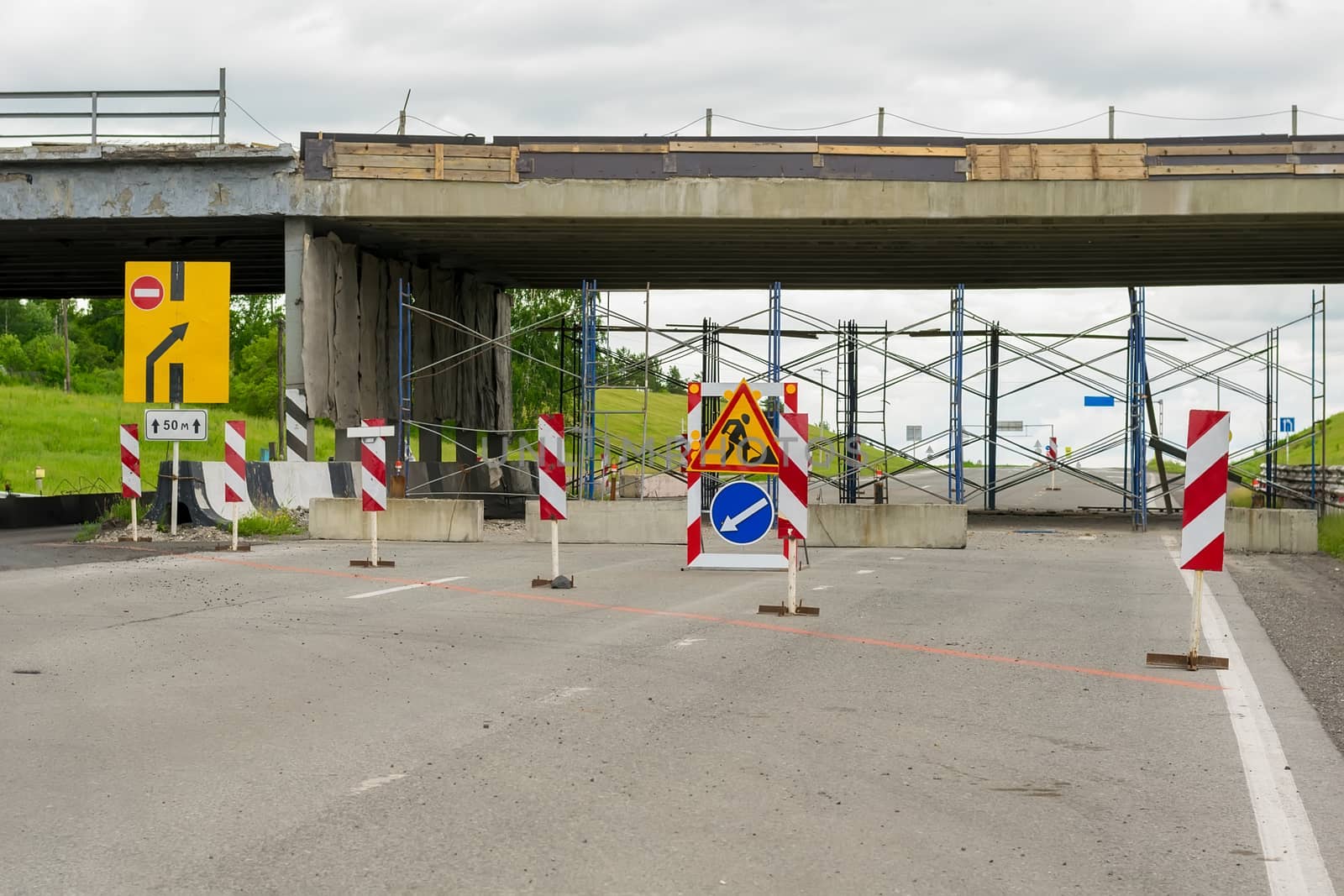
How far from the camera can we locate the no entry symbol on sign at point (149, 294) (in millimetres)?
23250

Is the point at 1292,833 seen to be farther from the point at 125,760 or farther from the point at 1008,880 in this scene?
the point at 125,760

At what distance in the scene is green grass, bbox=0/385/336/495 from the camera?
5156 centimetres

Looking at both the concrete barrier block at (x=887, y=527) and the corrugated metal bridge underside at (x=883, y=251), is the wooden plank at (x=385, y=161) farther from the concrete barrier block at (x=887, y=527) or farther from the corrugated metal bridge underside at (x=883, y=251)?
the concrete barrier block at (x=887, y=527)

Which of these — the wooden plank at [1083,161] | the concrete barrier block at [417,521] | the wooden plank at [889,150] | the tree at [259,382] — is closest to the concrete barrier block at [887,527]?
the concrete barrier block at [417,521]

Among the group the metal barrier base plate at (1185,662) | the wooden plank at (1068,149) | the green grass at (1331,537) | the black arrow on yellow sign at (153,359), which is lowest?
the metal barrier base plate at (1185,662)

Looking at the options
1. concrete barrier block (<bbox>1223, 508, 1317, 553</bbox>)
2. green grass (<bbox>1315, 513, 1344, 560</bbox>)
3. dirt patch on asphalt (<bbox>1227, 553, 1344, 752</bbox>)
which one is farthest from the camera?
concrete barrier block (<bbox>1223, 508, 1317, 553</bbox>)

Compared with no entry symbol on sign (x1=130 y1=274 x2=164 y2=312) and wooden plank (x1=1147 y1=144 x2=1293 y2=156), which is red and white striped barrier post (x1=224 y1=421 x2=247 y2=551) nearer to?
no entry symbol on sign (x1=130 y1=274 x2=164 y2=312)

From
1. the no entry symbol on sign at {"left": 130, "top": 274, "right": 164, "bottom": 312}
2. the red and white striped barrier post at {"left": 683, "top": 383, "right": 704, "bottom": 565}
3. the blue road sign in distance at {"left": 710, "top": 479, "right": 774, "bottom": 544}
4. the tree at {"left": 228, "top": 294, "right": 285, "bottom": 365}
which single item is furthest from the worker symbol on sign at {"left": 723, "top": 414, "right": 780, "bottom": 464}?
the tree at {"left": 228, "top": 294, "right": 285, "bottom": 365}

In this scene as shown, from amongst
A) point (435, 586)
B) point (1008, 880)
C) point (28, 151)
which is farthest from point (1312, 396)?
point (1008, 880)

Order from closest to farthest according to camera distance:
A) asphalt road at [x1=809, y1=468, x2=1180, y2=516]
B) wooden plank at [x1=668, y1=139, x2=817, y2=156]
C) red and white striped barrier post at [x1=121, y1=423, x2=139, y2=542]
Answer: red and white striped barrier post at [x1=121, y1=423, x2=139, y2=542] → wooden plank at [x1=668, y1=139, x2=817, y2=156] → asphalt road at [x1=809, y1=468, x2=1180, y2=516]

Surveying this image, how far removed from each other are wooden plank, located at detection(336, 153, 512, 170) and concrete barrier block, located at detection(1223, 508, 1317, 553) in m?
14.1

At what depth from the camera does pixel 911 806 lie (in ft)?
18.5

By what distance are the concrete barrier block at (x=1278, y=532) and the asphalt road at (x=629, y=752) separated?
10718 mm

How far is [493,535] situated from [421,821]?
20837 mm
